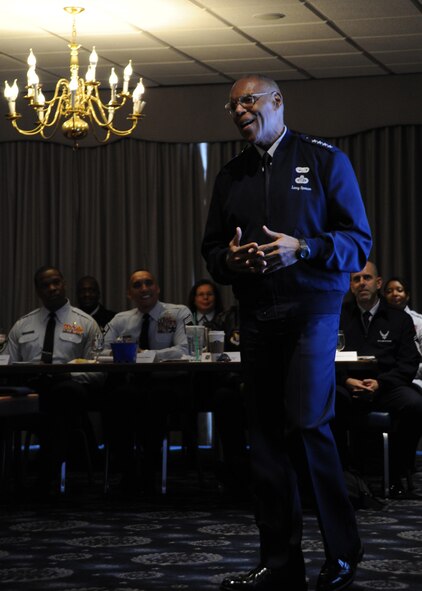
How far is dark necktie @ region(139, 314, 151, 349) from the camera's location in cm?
703

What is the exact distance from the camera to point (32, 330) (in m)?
7.02

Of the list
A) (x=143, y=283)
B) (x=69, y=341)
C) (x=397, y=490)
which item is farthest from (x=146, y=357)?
(x=397, y=490)

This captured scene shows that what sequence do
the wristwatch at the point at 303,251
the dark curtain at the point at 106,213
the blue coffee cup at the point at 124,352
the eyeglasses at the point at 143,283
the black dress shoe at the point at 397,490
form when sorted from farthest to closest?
the dark curtain at the point at 106,213 → the eyeglasses at the point at 143,283 → the black dress shoe at the point at 397,490 → the blue coffee cup at the point at 124,352 → the wristwatch at the point at 303,251

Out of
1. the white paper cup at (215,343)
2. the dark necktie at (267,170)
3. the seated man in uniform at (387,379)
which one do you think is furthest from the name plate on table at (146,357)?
the dark necktie at (267,170)

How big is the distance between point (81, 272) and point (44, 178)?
94cm

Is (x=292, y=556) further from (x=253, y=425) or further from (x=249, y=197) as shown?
(x=249, y=197)

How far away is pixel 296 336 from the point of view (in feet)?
10.6

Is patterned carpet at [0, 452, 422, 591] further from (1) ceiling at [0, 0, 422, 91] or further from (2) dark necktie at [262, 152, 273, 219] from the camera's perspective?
(1) ceiling at [0, 0, 422, 91]

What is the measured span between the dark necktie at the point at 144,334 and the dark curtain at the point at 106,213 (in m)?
3.08

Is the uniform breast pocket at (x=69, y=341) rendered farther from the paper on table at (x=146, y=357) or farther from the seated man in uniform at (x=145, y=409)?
the paper on table at (x=146, y=357)

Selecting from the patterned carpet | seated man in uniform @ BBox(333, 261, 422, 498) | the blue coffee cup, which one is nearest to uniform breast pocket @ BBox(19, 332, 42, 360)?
the patterned carpet

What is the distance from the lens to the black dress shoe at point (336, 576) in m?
Result: 3.18

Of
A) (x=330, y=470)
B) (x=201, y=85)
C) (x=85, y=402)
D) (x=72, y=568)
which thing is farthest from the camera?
(x=201, y=85)

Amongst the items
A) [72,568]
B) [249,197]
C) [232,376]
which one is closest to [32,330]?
[232,376]
